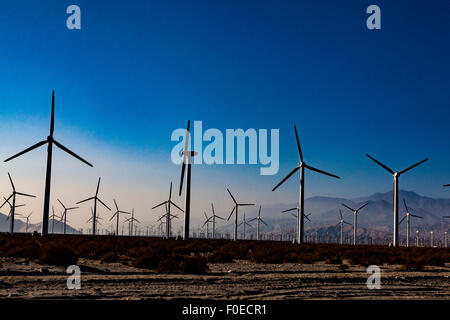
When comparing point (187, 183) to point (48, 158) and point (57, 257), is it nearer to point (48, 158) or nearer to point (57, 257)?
point (48, 158)

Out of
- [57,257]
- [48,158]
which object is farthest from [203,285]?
[48,158]

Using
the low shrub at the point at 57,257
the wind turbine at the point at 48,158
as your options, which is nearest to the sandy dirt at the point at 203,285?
the low shrub at the point at 57,257

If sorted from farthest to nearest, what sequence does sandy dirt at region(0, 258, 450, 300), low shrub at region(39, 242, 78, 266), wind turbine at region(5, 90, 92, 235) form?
wind turbine at region(5, 90, 92, 235) < low shrub at region(39, 242, 78, 266) < sandy dirt at region(0, 258, 450, 300)

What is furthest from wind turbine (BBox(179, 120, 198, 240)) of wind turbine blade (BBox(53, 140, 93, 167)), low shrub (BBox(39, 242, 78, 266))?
low shrub (BBox(39, 242, 78, 266))

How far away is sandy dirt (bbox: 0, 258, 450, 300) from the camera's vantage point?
14656mm

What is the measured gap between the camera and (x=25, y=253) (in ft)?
91.6

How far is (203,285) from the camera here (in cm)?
1748

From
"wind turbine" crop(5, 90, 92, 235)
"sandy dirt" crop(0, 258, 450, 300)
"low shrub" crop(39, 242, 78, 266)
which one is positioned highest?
"wind turbine" crop(5, 90, 92, 235)

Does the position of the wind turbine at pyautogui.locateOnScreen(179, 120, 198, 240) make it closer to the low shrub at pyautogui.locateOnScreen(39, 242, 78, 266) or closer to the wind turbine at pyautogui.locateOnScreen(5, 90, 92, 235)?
the wind turbine at pyautogui.locateOnScreen(5, 90, 92, 235)

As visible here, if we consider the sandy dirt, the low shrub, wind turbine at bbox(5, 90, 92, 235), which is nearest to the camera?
the sandy dirt

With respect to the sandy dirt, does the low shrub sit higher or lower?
higher

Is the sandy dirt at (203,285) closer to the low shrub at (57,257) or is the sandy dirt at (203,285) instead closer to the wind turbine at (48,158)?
the low shrub at (57,257)
